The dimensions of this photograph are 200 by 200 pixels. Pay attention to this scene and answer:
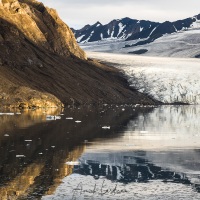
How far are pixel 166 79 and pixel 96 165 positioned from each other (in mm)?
92801

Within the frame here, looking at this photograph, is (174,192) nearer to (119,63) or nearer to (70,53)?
(70,53)

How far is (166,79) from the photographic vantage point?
368 ft

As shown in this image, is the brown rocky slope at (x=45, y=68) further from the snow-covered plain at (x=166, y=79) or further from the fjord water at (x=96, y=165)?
the fjord water at (x=96, y=165)

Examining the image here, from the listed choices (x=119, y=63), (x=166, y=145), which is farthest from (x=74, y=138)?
(x=119, y=63)

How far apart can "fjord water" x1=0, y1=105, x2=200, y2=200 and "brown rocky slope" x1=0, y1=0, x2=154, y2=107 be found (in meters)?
35.8

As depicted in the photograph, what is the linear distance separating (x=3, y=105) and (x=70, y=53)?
→ 44351mm

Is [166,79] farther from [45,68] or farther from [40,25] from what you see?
[45,68]

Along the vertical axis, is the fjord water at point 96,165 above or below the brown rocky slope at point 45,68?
below

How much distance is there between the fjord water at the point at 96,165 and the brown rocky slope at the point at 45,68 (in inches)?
1409

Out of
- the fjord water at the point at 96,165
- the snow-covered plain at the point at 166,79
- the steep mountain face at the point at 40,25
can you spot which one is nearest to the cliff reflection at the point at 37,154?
the fjord water at the point at 96,165

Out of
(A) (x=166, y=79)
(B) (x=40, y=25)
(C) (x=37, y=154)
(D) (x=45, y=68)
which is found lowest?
(C) (x=37, y=154)

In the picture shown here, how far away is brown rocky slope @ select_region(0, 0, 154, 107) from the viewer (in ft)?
231

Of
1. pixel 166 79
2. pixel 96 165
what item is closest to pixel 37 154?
pixel 96 165

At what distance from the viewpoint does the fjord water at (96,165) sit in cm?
1568
